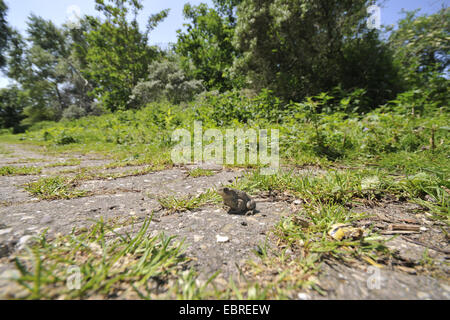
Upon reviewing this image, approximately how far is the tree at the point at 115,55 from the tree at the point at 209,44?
429cm

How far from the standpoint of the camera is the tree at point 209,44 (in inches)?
642

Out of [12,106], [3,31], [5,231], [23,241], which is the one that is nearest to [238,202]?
[23,241]

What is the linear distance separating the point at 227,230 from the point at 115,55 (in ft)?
66.6

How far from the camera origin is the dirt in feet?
2.47

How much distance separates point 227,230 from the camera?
1188 mm

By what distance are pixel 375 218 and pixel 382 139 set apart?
2352 millimetres

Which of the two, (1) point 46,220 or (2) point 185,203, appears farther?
(2) point 185,203

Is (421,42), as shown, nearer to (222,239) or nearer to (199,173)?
(199,173)

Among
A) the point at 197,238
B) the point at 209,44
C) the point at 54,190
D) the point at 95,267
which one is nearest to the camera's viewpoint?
the point at 95,267

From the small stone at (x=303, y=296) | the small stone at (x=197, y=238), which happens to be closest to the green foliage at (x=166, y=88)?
the small stone at (x=197, y=238)

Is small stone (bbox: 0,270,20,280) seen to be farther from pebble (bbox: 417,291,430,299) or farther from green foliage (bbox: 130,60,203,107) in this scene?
green foliage (bbox: 130,60,203,107)

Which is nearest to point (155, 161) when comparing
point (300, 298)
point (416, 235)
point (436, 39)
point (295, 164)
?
point (295, 164)

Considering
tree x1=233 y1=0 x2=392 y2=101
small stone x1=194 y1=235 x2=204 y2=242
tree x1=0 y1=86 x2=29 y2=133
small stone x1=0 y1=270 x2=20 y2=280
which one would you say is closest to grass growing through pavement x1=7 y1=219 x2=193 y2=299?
small stone x1=0 y1=270 x2=20 y2=280

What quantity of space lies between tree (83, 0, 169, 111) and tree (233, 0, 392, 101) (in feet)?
38.3
